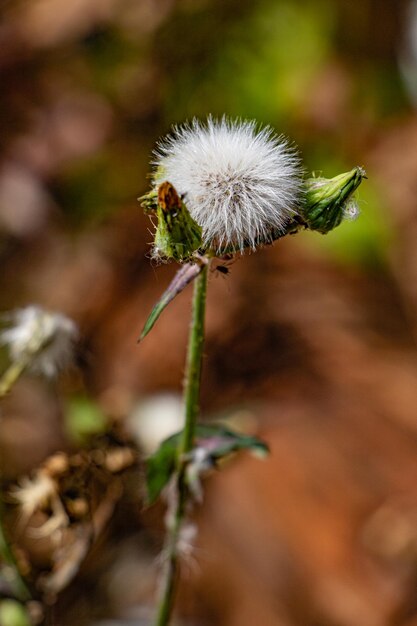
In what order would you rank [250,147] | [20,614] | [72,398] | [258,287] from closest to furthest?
[250,147] < [20,614] < [72,398] < [258,287]

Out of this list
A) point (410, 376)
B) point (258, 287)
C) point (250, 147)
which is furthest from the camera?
point (258, 287)

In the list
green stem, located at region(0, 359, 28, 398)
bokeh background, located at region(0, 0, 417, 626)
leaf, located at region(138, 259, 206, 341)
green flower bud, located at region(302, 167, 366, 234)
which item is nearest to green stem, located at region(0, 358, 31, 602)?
green stem, located at region(0, 359, 28, 398)

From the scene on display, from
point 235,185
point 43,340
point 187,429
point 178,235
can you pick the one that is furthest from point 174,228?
point 43,340

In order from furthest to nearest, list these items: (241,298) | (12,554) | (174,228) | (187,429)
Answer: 1. (241,298)
2. (12,554)
3. (187,429)
4. (174,228)

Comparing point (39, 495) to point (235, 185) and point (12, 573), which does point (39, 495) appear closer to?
point (12, 573)

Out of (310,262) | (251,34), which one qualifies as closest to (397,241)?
(310,262)

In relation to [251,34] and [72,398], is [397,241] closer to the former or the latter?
[251,34]

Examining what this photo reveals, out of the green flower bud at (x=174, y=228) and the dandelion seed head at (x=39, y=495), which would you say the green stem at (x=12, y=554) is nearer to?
the dandelion seed head at (x=39, y=495)
